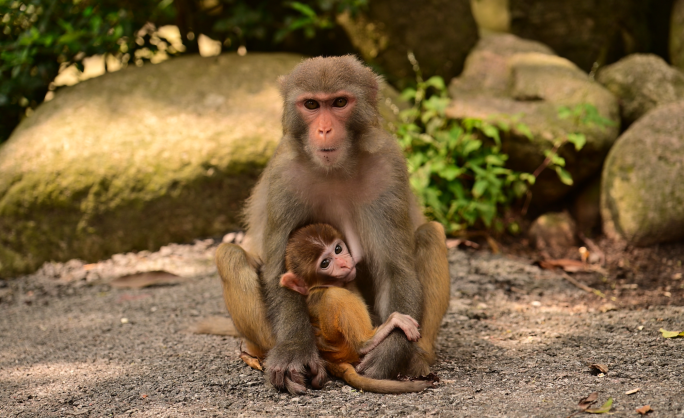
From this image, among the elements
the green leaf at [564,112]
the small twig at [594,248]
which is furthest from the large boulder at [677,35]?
the small twig at [594,248]

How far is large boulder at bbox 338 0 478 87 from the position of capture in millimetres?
7586

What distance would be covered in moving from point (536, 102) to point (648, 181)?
1.56 m

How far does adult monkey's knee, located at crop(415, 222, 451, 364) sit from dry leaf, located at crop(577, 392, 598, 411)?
0.91 m

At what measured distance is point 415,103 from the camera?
7.50 m

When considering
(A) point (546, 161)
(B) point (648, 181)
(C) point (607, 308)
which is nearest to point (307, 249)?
(C) point (607, 308)

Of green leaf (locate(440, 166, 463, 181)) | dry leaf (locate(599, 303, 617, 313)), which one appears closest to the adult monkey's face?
dry leaf (locate(599, 303, 617, 313))

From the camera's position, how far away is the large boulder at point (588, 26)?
802cm

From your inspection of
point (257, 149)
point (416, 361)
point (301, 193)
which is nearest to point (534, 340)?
point (416, 361)

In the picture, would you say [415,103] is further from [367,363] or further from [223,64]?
[367,363]

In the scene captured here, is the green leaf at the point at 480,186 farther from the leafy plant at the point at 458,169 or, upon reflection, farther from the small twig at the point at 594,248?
the small twig at the point at 594,248

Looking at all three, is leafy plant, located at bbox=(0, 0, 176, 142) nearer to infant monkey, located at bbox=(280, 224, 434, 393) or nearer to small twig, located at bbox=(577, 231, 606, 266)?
infant monkey, located at bbox=(280, 224, 434, 393)

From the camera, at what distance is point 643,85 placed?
7074mm

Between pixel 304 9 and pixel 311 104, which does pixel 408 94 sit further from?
pixel 311 104

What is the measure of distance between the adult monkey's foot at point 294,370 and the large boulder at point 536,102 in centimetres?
385
